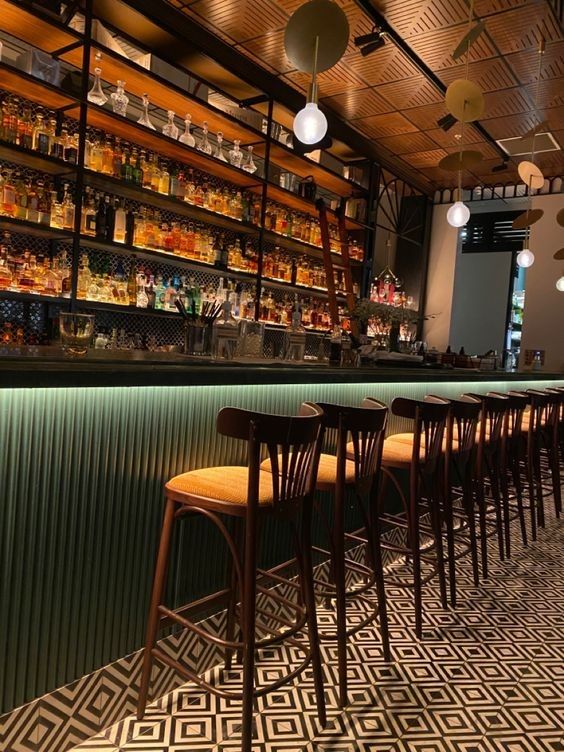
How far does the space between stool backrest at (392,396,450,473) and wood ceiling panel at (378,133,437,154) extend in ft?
15.0

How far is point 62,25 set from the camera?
334 centimetres

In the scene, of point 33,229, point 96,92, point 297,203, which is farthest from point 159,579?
point 297,203

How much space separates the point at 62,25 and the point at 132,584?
10.3 ft

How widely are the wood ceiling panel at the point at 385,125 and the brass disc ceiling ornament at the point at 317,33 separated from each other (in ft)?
9.42

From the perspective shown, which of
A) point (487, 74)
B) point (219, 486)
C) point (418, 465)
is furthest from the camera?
point (487, 74)

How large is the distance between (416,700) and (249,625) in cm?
92

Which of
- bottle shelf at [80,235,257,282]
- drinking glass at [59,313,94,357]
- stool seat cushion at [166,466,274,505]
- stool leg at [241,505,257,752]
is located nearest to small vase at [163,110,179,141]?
bottle shelf at [80,235,257,282]

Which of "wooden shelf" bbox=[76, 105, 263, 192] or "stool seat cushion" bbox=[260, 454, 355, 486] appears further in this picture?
"wooden shelf" bbox=[76, 105, 263, 192]

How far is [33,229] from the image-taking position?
346 cm

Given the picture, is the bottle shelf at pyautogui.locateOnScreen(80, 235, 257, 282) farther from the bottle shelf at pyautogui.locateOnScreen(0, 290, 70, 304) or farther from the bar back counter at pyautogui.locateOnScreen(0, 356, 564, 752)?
the bar back counter at pyautogui.locateOnScreen(0, 356, 564, 752)

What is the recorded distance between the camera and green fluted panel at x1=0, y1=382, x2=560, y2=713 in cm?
165

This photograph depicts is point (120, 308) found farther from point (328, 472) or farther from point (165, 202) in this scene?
point (328, 472)

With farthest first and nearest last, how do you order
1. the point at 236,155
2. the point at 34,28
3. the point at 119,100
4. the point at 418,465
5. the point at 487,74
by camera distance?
the point at 487,74 < the point at 236,155 < the point at 119,100 < the point at 34,28 < the point at 418,465

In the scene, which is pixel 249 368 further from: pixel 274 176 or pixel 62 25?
pixel 274 176
